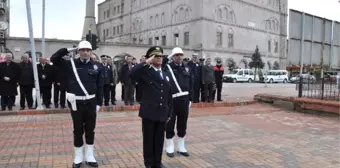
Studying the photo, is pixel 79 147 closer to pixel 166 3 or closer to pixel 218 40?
pixel 218 40

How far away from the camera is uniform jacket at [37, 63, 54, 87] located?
1255cm

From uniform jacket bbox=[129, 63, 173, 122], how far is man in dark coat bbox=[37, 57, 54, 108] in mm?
8034

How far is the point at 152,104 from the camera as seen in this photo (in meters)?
5.35

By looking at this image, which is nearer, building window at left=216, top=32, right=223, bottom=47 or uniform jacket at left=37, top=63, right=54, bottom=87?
uniform jacket at left=37, top=63, right=54, bottom=87

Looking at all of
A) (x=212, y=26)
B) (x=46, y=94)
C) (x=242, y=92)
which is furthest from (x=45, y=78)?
(x=212, y=26)

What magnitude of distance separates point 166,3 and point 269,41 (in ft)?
66.4

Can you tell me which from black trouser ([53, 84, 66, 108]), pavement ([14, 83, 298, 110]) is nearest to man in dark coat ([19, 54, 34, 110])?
pavement ([14, 83, 298, 110])

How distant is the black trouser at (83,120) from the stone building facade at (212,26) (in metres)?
48.1

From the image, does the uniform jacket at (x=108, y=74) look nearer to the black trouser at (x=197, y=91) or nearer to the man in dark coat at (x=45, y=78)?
the man in dark coat at (x=45, y=78)

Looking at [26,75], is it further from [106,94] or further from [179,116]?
[179,116]

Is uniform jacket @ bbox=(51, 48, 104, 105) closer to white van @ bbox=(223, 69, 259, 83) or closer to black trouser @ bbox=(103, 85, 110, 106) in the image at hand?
black trouser @ bbox=(103, 85, 110, 106)

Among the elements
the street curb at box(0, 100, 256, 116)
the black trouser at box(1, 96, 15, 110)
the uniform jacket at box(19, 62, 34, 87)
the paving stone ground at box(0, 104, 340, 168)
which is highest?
the uniform jacket at box(19, 62, 34, 87)

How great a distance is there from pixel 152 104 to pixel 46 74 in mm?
8291

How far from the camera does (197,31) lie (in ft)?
180
